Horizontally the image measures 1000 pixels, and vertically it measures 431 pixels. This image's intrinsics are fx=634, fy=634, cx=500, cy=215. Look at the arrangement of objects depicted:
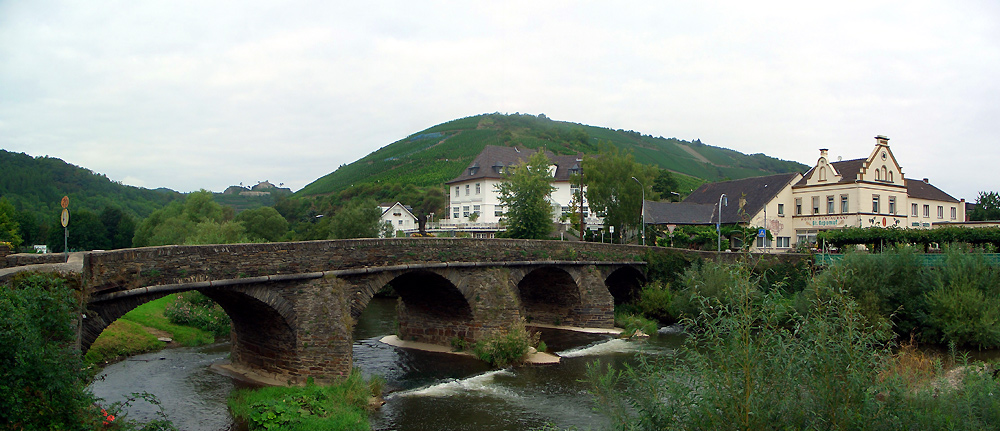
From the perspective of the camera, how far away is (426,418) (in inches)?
609

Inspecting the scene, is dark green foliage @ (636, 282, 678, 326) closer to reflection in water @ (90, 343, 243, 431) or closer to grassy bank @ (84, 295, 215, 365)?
reflection in water @ (90, 343, 243, 431)

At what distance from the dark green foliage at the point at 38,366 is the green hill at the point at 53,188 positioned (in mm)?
75826

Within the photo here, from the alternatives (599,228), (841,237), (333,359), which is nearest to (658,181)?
(599,228)

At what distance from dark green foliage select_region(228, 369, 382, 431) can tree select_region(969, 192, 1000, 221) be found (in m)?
62.6

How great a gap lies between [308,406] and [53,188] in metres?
87.6

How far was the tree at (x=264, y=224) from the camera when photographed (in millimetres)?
65000

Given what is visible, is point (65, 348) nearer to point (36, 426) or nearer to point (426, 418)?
point (36, 426)

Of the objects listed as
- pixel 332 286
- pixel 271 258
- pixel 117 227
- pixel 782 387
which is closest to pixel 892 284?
pixel 332 286

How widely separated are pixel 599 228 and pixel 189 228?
37.2 metres

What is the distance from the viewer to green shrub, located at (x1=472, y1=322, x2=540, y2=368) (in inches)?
850

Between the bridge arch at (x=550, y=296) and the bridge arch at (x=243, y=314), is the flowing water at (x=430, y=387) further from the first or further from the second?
the bridge arch at (x=550, y=296)

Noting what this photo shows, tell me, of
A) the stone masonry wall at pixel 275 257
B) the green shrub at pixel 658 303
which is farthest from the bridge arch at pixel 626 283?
the stone masonry wall at pixel 275 257

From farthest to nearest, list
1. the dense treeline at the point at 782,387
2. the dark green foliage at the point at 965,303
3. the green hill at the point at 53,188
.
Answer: the green hill at the point at 53,188 < the dark green foliage at the point at 965,303 < the dense treeline at the point at 782,387

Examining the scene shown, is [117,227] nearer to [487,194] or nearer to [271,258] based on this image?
[487,194]
